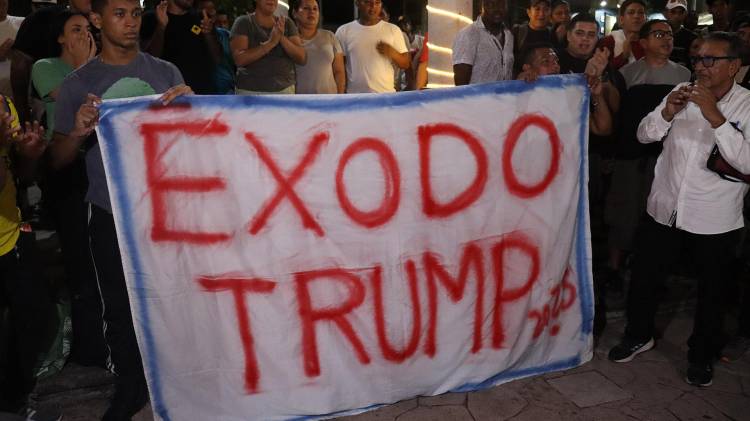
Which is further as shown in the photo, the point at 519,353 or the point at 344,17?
the point at 344,17

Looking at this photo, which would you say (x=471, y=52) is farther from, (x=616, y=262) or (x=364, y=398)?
(x=364, y=398)

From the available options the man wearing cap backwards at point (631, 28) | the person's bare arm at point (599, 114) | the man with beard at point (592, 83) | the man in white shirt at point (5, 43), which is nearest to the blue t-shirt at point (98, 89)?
the man with beard at point (592, 83)

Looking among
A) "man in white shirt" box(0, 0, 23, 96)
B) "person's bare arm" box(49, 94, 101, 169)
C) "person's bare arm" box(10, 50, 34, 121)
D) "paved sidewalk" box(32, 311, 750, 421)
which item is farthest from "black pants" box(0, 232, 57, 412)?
"man in white shirt" box(0, 0, 23, 96)

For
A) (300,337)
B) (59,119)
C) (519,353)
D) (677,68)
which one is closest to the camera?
(59,119)

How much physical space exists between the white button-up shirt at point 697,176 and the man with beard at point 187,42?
Result: 9.82 ft

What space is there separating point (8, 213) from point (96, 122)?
638mm

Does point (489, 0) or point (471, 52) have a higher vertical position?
point (489, 0)

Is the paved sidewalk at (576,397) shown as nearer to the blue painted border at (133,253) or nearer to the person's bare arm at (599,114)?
the blue painted border at (133,253)

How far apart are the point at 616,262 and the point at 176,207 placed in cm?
305

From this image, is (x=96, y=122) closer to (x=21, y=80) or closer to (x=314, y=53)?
(x=21, y=80)

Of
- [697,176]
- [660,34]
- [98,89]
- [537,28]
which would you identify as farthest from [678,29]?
[98,89]

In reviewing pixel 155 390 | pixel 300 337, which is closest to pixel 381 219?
pixel 300 337

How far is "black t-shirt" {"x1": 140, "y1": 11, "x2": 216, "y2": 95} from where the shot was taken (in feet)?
15.2

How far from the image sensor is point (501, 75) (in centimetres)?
477
